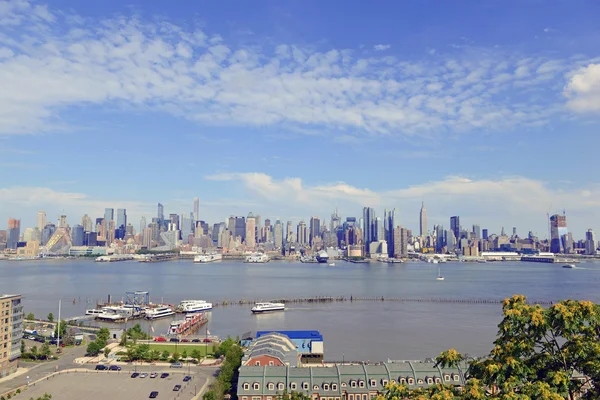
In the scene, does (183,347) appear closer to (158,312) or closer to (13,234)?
(158,312)

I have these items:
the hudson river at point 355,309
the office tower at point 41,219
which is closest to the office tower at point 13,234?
the office tower at point 41,219

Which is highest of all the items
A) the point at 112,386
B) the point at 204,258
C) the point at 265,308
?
the point at 204,258

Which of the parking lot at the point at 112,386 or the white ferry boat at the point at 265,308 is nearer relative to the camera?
the parking lot at the point at 112,386

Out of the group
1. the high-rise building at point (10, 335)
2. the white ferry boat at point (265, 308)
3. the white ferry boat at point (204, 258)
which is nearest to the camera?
the high-rise building at point (10, 335)

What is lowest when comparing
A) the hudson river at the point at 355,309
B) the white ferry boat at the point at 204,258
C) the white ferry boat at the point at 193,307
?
the hudson river at the point at 355,309

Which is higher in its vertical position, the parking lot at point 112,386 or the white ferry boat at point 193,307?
the white ferry boat at point 193,307

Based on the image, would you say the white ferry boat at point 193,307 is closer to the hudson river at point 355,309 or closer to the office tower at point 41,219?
the hudson river at point 355,309

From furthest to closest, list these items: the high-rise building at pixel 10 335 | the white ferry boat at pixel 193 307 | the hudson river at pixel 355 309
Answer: the white ferry boat at pixel 193 307 < the hudson river at pixel 355 309 < the high-rise building at pixel 10 335

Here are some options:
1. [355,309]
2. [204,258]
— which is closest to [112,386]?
[355,309]
